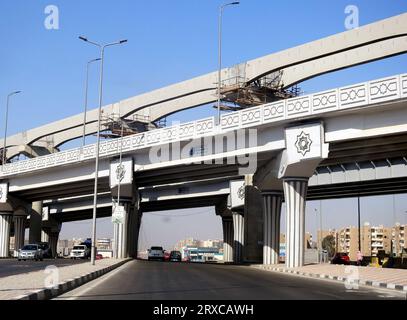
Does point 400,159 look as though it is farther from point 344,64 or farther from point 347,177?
point 344,64

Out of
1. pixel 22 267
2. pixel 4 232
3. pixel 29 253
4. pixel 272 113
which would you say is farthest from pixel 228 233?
pixel 22 267

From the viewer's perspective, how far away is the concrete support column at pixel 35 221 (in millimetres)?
82062

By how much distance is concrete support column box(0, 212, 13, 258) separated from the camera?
250ft

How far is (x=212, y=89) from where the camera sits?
63875mm

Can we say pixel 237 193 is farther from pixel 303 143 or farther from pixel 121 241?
pixel 303 143

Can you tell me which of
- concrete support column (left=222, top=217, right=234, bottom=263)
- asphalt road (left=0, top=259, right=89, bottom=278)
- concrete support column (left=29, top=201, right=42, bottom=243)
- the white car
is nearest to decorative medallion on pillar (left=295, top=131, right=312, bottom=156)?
asphalt road (left=0, top=259, right=89, bottom=278)

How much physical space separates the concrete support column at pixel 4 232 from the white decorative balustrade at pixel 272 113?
23.5 metres

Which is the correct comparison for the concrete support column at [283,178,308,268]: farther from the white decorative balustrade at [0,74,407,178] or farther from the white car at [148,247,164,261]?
the white car at [148,247,164,261]

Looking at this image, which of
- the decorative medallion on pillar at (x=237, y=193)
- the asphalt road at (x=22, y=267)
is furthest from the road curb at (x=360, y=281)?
the decorative medallion on pillar at (x=237, y=193)

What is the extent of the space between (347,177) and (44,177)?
32.6 meters
